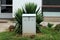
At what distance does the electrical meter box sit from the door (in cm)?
666

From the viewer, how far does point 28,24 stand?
→ 11.5 meters

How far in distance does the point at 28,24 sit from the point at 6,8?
6.99 metres

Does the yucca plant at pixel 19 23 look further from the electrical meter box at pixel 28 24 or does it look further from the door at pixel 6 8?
the door at pixel 6 8

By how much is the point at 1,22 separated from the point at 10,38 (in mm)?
5888

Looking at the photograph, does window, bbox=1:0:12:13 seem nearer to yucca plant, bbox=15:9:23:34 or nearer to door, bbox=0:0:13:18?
door, bbox=0:0:13:18

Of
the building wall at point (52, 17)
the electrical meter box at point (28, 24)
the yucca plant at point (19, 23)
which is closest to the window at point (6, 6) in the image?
the building wall at point (52, 17)

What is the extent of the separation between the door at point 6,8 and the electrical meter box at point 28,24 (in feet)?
21.8

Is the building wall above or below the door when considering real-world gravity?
below

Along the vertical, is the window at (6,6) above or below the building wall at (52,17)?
above

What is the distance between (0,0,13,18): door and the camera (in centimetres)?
1812

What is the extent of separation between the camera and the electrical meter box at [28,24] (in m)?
11.5

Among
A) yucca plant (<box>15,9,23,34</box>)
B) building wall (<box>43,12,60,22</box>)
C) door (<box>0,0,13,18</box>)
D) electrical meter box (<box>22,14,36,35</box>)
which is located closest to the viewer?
electrical meter box (<box>22,14,36,35</box>)

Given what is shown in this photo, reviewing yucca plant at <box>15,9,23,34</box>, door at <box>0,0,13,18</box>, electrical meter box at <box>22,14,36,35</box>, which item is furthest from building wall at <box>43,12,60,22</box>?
electrical meter box at <box>22,14,36,35</box>

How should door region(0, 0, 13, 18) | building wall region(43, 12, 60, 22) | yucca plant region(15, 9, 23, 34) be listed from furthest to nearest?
door region(0, 0, 13, 18) → building wall region(43, 12, 60, 22) → yucca plant region(15, 9, 23, 34)
